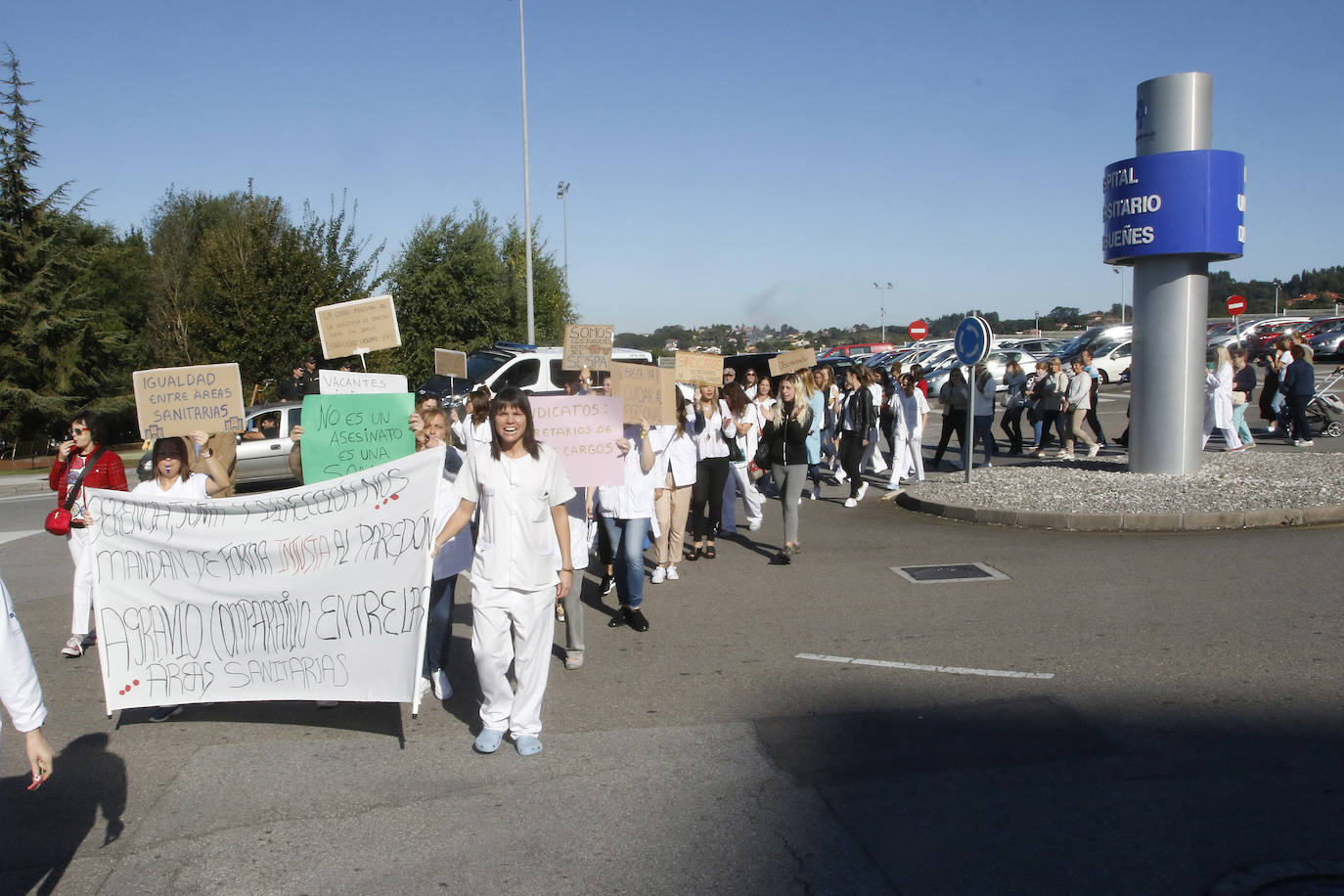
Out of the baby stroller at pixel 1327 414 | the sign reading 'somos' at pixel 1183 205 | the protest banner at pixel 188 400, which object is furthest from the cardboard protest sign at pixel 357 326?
the baby stroller at pixel 1327 414

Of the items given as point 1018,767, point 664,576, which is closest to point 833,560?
point 664,576

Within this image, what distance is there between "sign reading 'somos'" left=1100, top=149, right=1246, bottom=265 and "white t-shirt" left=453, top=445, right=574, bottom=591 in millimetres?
10354

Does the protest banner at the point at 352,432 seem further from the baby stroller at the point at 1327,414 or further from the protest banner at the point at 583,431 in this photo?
the baby stroller at the point at 1327,414

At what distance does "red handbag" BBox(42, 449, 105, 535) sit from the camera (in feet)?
22.4

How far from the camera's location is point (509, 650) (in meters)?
5.23

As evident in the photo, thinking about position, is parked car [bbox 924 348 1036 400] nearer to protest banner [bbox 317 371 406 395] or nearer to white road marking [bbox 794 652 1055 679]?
protest banner [bbox 317 371 406 395]

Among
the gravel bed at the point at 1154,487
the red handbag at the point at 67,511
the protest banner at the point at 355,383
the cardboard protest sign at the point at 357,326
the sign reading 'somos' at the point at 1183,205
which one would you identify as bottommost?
the gravel bed at the point at 1154,487

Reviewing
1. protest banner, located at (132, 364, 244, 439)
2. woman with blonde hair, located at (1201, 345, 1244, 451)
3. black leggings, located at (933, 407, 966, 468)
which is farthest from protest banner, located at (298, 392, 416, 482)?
woman with blonde hair, located at (1201, 345, 1244, 451)

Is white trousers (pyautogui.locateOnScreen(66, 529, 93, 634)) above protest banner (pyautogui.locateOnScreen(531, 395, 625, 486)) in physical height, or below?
below

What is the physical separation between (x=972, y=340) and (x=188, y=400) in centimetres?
1016

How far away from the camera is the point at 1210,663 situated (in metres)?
6.22

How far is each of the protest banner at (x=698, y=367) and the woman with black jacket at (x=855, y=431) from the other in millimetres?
3159

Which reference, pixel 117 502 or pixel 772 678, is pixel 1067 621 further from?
pixel 117 502

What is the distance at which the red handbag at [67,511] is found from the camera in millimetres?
6824
